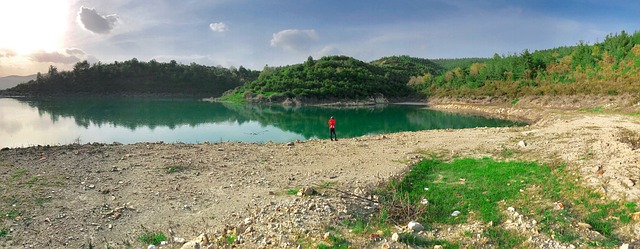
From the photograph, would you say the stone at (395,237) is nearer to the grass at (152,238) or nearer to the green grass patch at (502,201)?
the green grass patch at (502,201)

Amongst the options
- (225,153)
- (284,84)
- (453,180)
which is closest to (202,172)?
(225,153)

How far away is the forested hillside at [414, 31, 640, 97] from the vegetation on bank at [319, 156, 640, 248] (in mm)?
37076

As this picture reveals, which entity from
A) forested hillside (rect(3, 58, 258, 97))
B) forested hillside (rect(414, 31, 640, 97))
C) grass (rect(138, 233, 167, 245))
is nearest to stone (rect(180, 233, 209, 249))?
grass (rect(138, 233, 167, 245))

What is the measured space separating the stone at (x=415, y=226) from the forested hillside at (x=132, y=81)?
136048mm

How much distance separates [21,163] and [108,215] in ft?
25.4

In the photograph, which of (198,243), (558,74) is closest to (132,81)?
(558,74)

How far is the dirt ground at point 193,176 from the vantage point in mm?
9086

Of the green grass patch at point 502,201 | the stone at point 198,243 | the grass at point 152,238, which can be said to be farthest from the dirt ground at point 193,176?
the green grass patch at point 502,201

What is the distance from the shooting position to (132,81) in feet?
451

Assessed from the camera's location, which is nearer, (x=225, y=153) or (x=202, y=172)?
(x=202, y=172)

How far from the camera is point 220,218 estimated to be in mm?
9516

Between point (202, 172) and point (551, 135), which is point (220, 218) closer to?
point (202, 172)

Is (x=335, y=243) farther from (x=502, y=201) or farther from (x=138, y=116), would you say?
(x=138, y=116)

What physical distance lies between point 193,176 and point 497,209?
1012cm
